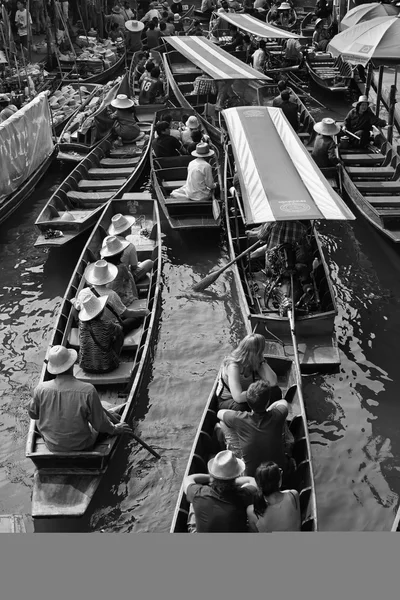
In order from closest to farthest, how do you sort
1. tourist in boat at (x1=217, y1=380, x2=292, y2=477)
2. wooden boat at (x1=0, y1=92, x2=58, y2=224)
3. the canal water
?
tourist in boat at (x1=217, y1=380, x2=292, y2=477) → the canal water → wooden boat at (x1=0, y1=92, x2=58, y2=224)

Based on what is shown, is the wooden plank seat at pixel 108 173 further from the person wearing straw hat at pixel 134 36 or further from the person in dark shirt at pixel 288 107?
the person wearing straw hat at pixel 134 36

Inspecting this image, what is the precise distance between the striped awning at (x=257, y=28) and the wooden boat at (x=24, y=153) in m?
5.55

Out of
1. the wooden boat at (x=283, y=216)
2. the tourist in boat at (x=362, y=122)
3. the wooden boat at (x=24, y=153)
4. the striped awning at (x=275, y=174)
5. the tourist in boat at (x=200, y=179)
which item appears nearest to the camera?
the striped awning at (x=275, y=174)

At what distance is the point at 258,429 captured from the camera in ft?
18.8

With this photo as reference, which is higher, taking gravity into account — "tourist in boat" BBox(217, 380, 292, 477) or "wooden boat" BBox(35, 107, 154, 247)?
"tourist in boat" BBox(217, 380, 292, 477)

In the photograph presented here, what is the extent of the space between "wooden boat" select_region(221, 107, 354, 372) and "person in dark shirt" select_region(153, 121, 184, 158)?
2938 millimetres

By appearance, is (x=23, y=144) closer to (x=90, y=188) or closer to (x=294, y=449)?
(x=90, y=188)

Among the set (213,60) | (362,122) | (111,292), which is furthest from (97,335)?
(213,60)

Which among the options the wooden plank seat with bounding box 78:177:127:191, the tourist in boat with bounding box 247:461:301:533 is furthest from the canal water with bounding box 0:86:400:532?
the tourist in boat with bounding box 247:461:301:533

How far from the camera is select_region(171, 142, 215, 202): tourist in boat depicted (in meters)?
11.3

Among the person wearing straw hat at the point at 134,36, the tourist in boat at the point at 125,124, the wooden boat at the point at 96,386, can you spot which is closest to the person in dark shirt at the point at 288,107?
the tourist in boat at the point at 125,124

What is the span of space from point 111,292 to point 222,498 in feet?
12.0

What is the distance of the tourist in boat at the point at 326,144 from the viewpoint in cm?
1227

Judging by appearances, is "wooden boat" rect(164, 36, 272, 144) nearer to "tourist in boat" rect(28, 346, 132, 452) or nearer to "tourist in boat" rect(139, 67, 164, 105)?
"tourist in boat" rect(139, 67, 164, 105)
